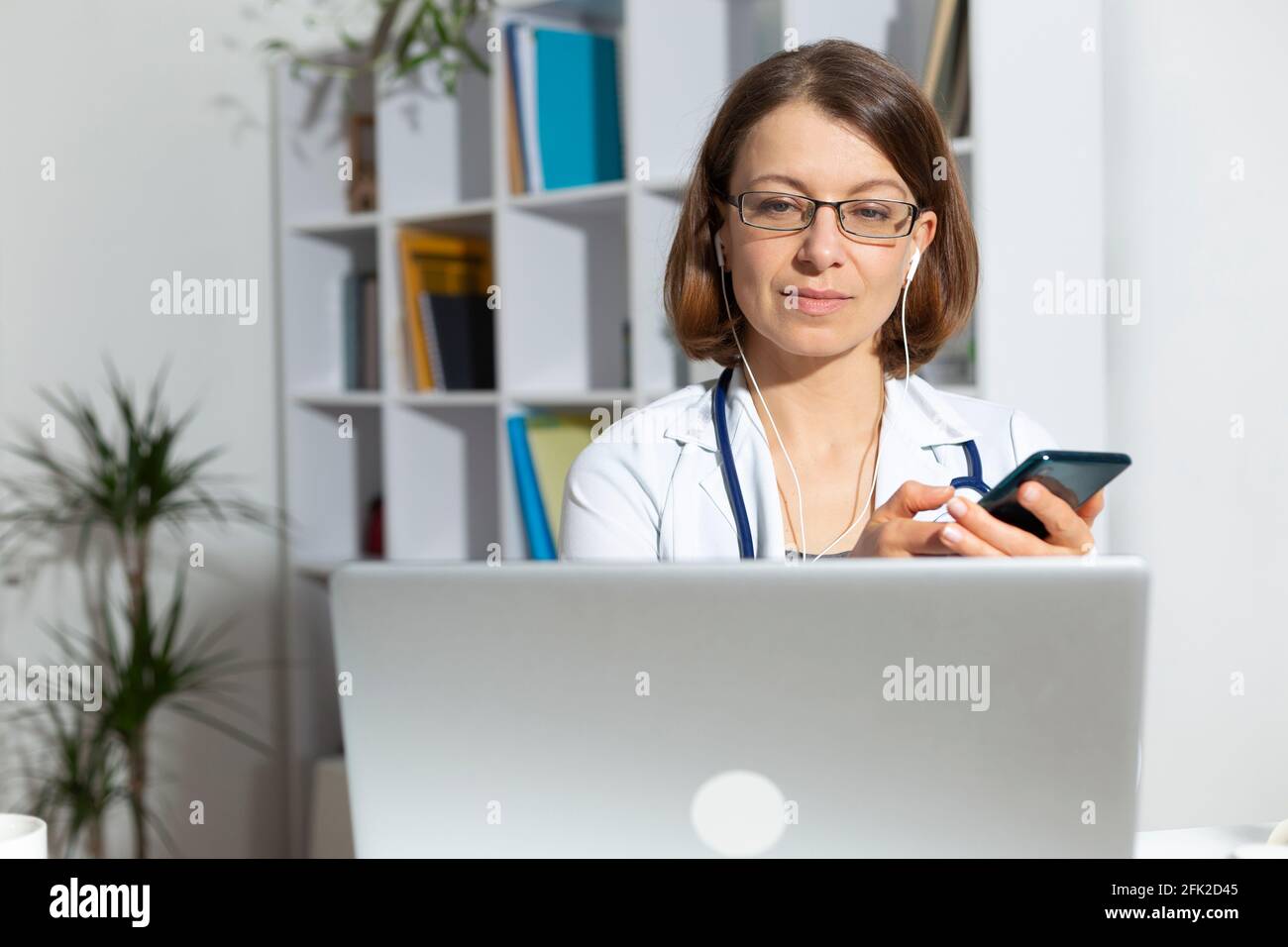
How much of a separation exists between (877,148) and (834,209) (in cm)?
10

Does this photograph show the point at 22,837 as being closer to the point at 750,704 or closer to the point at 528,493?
the point at 750,704

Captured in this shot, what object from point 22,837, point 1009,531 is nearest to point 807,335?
point 1009,531

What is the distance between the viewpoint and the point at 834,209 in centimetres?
139

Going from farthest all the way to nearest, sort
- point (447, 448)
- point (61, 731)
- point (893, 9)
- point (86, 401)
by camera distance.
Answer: point (447, 448)
point (86, 401)
point (61, 731)
point (893, 9)

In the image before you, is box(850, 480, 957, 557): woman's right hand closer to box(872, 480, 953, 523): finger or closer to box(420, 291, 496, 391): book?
box(872, 480, 953, 523): finger

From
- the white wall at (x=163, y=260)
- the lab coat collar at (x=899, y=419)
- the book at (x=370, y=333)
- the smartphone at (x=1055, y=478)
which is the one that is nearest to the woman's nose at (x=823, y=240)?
the lab coat collar at (x=899, y=419)

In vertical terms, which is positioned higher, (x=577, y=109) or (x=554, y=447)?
(x=577, y=109)

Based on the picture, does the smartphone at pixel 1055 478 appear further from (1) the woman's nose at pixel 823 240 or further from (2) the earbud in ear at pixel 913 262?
(2) the earbud in ear at pixel 913 262

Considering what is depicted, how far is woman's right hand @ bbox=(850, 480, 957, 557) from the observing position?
924mm

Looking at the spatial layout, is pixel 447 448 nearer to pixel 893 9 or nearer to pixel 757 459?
pixel 893 9

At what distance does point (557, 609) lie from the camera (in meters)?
0.67
